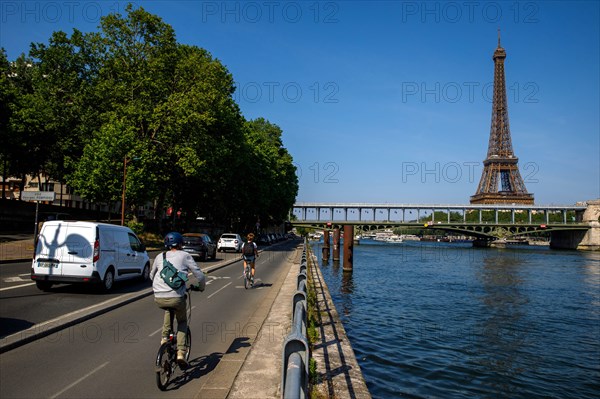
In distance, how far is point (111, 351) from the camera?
7473 millimetres

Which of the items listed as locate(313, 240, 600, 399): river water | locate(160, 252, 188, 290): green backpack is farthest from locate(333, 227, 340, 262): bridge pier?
locate(160, 252, 188, 290): green backpack

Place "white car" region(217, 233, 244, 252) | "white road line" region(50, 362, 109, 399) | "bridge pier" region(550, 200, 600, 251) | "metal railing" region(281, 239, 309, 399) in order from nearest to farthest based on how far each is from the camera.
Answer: "metal railing" region(281, 239, 309, 399) < "white road line" region(50, 362, 109, 399) < "white car" region(217, 233, 244, 252) < "bridge pier" region(550, 200, 600, 251)

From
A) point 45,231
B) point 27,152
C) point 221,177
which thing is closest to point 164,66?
point 221,177

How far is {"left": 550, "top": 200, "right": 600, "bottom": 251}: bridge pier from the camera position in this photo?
94812 millimetres

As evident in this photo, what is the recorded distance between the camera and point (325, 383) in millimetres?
6363

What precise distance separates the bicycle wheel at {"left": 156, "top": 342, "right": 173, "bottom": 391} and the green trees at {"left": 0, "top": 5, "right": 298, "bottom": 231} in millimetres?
29925

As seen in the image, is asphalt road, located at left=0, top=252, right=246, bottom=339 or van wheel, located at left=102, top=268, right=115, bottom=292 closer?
asphalt road, located at left=0, top=252, right=246, bottom=339

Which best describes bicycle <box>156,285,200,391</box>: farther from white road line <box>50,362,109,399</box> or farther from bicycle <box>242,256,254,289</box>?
bicycle <box>242,256,254,289</box>

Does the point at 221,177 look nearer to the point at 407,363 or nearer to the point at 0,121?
the point at 0,121

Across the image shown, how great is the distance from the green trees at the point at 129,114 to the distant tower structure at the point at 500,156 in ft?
364

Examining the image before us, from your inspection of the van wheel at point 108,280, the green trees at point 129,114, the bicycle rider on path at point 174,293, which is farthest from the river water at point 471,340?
the green trees at point 129,114

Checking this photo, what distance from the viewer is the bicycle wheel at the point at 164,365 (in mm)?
5660

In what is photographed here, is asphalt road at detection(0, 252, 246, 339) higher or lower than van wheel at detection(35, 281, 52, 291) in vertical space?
lower

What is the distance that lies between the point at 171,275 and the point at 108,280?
868 cm
